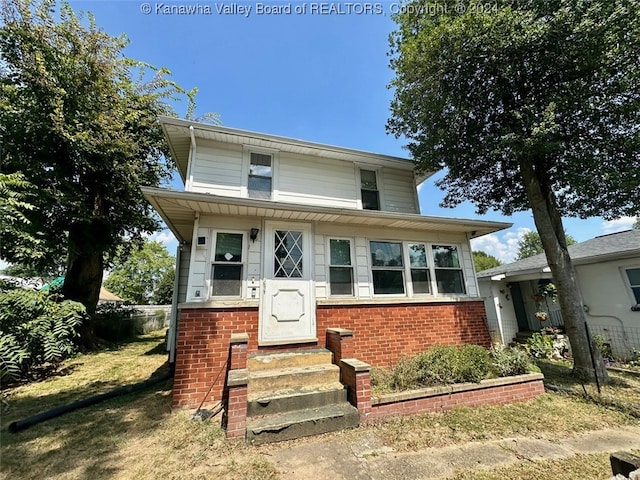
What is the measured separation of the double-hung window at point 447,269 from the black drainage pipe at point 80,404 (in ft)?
22.7

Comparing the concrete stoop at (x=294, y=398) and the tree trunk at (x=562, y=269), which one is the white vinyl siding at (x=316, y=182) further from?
the tree trunk at (x=562, y=269)

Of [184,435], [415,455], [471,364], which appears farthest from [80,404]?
[471,364]

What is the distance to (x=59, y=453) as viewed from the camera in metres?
3.22

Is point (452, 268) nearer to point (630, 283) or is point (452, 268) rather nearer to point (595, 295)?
point (595, 295)

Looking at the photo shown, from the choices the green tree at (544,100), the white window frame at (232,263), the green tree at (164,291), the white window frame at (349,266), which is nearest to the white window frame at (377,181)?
Answer: the green tree at (544,100)

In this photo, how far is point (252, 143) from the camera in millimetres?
6633

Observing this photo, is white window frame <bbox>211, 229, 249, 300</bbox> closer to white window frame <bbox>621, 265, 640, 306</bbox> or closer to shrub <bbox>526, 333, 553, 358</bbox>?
shrub <bbox>526, 333, 553, 358</bbox>

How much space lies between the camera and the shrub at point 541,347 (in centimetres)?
800

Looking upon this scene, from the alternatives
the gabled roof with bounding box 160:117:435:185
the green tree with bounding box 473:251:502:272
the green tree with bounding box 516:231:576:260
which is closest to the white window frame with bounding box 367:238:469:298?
the gabled roof with bounding box 160:117:435:185

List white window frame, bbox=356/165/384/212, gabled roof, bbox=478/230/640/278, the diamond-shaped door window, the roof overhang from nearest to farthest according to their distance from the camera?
the roof overhang → the diamond-shaped door window → white window frame, bbox=356/165/384/212 → gabled roof, bbox=478/230/640/278

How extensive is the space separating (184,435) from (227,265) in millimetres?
2684

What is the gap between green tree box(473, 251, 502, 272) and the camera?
104ft

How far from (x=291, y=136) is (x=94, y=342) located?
10.5m

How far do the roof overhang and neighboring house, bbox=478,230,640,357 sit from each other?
4.35 meters
